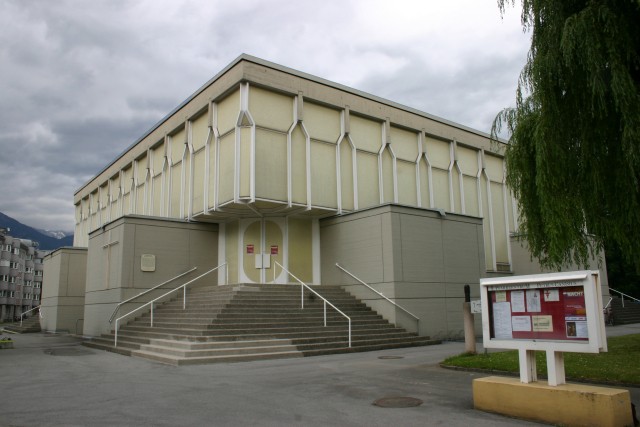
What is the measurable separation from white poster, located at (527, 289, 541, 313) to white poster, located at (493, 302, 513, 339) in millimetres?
300

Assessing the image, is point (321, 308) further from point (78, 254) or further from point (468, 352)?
point (78, 254)

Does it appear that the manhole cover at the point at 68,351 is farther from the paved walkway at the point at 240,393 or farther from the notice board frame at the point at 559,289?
the notice board frame at the point at 559,289

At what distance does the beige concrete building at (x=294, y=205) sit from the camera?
64.0 ft

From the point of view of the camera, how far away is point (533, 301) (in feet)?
22.4

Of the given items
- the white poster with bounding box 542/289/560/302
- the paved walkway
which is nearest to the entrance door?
the paved walkway

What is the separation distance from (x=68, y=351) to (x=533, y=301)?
15.4 metres

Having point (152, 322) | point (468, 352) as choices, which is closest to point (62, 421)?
point (468, 352)

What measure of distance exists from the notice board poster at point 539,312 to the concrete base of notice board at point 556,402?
60 centimetres

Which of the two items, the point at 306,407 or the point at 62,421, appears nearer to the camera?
the point at 62,421

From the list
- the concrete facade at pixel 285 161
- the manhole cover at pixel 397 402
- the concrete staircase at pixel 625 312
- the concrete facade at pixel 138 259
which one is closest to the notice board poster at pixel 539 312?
the manhole cover at pixel 397 402

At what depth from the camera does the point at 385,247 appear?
745 inches

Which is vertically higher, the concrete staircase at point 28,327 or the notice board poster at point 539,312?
the notice board poster at point 539,312

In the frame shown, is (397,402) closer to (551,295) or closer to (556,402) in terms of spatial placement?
(556,402)

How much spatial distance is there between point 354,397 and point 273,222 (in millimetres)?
14210
